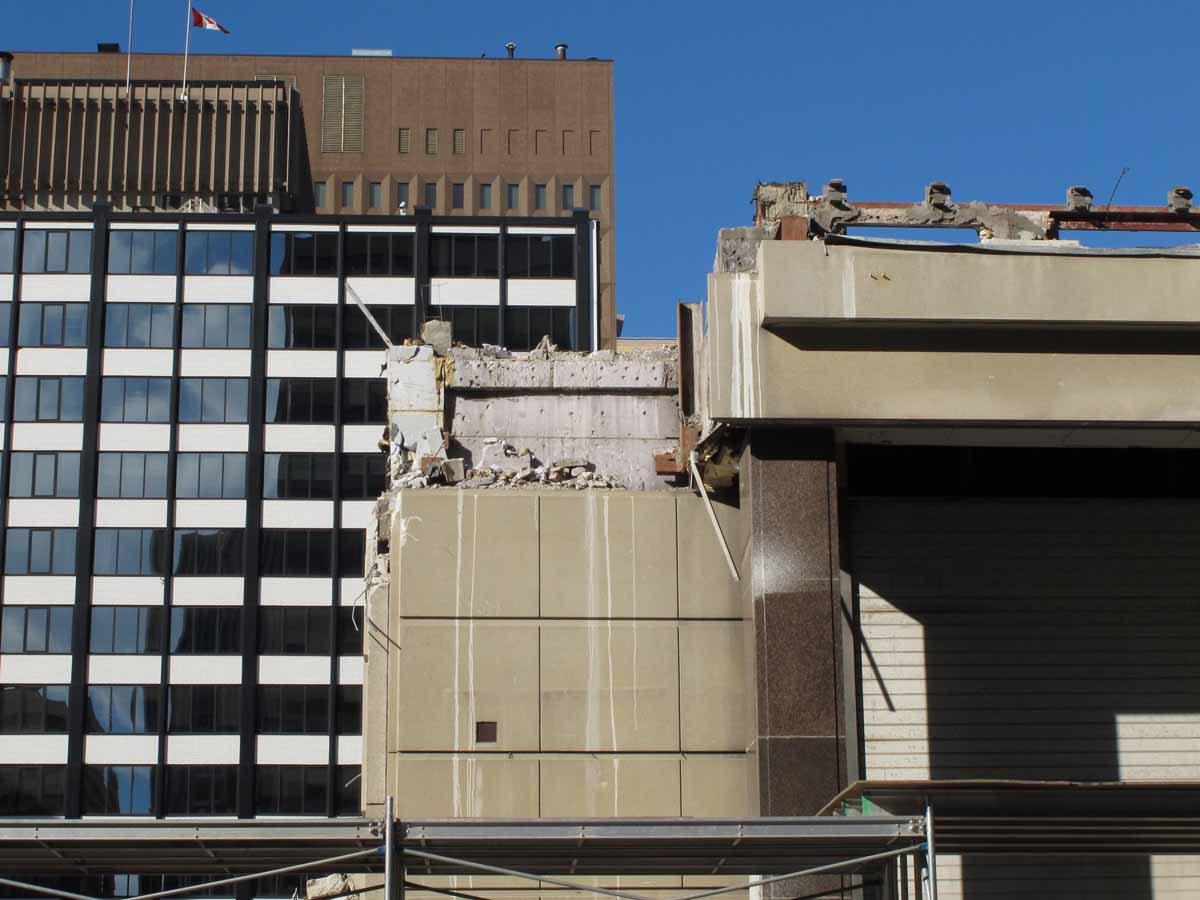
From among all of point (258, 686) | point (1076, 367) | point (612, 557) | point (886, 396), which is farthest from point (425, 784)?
point (258, 686)

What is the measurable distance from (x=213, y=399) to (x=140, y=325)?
4127mm

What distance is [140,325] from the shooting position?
68.5 meters

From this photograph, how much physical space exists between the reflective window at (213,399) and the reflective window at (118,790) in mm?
13193

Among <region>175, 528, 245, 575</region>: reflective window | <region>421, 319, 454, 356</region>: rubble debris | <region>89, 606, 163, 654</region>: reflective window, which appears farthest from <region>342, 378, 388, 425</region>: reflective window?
<region>421, 319, 454, 356</region>: rubble debris

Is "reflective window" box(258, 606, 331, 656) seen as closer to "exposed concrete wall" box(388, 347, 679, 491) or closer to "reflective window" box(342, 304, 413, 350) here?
"reflective window" box(342, 304, 413, 350)

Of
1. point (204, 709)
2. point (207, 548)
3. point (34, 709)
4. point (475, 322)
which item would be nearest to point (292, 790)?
point (204, 709)

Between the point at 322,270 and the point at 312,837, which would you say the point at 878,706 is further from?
the point at 322,270

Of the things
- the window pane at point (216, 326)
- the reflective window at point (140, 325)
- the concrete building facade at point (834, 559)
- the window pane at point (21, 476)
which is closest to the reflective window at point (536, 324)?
the window pane at point (216, 326)

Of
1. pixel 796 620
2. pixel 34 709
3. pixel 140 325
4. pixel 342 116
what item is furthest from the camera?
pixel 342 116

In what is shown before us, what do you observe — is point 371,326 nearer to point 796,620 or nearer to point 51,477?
point 51,477

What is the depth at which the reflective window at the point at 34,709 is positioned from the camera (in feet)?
210

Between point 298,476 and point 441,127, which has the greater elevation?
point 441,127

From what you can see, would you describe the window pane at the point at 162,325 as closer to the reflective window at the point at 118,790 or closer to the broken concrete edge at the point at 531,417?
the reflective window at the point at 118,790

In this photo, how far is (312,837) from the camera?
14.7 meters
